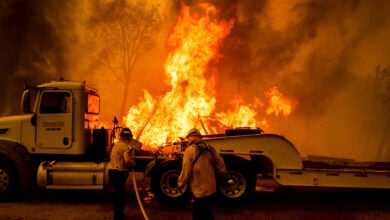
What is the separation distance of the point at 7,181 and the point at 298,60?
21276 millimetres

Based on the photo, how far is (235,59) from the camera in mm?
25266

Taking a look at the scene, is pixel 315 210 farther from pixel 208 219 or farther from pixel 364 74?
pixel 364 74

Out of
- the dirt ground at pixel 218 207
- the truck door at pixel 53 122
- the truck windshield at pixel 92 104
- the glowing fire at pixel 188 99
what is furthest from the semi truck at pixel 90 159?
the glowing fire at pixel 188 99

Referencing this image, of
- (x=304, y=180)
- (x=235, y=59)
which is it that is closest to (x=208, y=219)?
(x=304, y=180)

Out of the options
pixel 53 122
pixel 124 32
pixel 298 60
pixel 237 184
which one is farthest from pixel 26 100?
pixel 298 60

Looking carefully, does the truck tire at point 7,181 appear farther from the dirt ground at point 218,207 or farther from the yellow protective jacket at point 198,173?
the yellow protective jacket at point 198,173

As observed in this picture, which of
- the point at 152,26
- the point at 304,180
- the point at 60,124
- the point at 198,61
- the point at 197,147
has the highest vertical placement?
the point at 152,26

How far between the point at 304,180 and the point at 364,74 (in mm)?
20140

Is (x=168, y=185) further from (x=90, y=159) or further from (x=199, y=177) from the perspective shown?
(x=199, y=177)

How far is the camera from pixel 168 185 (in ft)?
30.8

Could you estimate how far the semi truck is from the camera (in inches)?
364

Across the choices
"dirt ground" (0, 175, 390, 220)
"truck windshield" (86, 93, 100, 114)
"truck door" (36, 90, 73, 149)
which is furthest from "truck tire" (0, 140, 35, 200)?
"truck windshield" (86, 93, 100, 114)

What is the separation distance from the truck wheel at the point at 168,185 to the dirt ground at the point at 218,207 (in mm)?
196

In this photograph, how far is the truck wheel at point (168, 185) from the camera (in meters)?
9.29
